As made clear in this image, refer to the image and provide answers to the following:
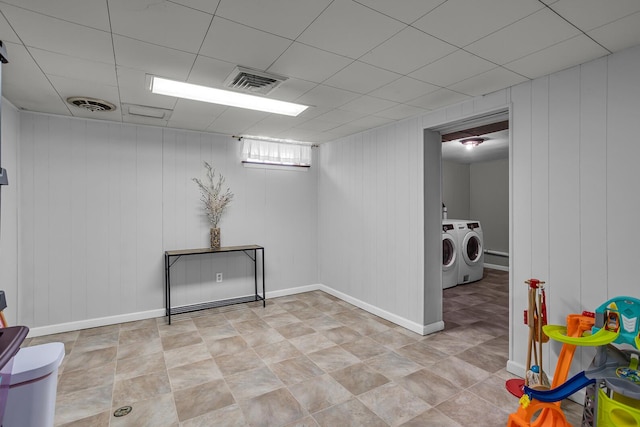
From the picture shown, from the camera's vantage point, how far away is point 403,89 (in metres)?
2.69

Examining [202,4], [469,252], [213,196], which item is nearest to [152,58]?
[202,4]

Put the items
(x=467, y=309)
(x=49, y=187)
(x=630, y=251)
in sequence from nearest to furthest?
(x=630, y=251), (x=49, y=187), (x=467, y=309)

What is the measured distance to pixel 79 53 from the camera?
2.06 meters

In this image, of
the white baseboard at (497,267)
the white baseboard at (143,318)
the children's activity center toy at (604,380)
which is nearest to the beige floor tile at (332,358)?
the white baseboard at (143,318)

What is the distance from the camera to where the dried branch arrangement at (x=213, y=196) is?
13.8 ft

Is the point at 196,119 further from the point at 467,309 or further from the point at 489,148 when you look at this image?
the point at 489,148

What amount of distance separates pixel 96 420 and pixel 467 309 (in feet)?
13.1

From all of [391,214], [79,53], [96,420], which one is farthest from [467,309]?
[79,53]

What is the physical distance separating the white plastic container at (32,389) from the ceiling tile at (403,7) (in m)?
2.22

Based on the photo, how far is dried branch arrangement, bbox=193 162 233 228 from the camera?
421 cm

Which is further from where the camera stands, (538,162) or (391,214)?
(391,214)

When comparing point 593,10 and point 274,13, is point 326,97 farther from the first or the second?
point 593,10

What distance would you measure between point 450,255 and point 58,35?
528 centimetres

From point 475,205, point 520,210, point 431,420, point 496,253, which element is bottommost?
point 431,420
